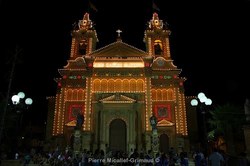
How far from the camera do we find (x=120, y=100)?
34.8 metres

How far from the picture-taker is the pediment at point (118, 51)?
1502 inches

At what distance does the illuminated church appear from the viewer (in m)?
34.3

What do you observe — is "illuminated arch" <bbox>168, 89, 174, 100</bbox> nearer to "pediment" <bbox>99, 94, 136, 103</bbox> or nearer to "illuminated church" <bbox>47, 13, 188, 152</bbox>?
"illuminated church" <bbox>47, 13, 188, 152</bbox>

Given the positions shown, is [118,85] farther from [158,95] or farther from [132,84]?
[158,95]

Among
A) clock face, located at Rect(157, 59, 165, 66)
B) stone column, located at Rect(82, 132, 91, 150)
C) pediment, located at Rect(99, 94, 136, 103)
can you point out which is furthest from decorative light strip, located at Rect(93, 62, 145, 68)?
stone column, located at Rect(82, 132, 91, 150)

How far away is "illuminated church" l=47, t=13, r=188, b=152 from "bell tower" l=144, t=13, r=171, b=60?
3.89 feet

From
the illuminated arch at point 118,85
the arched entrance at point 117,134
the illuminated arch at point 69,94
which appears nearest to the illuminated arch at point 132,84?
the illuminated arch at point 118,85

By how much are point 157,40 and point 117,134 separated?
1611 cm

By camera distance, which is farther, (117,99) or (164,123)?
(117,99)

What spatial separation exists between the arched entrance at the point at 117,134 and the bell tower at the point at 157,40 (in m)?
11.6

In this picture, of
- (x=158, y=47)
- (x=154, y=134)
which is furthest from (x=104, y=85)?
(x=154, y=134)

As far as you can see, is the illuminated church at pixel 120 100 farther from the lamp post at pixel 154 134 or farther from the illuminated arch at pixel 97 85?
the lamp post at pixel 154 134

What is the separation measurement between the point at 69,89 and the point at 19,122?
1864 centimetres

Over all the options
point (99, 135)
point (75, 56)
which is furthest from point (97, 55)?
point (99, 135)
